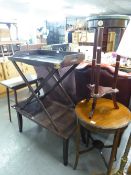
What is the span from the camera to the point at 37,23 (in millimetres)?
8594

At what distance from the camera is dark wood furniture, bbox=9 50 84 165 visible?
1.59 m

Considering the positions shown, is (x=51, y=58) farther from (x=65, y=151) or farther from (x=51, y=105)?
(x=65, y=151)

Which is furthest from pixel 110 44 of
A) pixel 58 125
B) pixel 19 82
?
pixel 58 125

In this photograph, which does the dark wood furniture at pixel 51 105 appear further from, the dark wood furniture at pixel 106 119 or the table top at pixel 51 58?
the dark wood furniture at pixel 106 119

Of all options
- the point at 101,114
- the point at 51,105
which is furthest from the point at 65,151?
the point at 51,105

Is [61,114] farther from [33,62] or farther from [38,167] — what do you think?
[33,62]

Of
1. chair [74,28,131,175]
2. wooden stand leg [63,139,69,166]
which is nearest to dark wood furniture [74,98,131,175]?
chair [74,28,131,175]

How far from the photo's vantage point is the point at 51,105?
7.41ft

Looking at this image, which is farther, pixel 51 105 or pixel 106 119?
pixel 51 105

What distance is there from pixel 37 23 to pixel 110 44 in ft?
16.2

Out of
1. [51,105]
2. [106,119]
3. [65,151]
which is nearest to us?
[106,119]

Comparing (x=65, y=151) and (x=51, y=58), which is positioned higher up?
(x=51, y=58)

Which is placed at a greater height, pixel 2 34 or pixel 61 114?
pixel 2 34

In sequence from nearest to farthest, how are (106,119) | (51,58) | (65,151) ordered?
(106,119), (65,151), (51,58)
